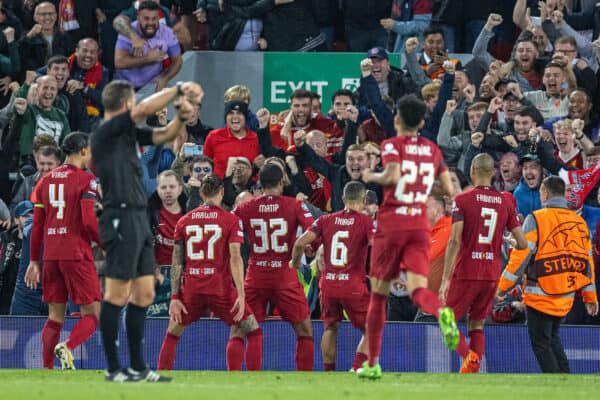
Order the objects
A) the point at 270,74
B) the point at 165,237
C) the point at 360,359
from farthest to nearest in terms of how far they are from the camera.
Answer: the point at 270,74
the point at 165,237
the point at 360,359

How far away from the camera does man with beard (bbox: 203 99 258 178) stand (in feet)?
52.9

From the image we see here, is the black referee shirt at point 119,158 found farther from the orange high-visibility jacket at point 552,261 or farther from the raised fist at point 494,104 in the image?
the raised fist at point 494,104

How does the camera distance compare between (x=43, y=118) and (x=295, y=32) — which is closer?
(x=43, y=118)

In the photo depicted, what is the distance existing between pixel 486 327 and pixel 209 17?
7.49 meters

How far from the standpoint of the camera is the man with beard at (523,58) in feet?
56.4

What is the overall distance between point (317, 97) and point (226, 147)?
1512mm

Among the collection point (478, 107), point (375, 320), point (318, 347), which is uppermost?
point (478, 107)

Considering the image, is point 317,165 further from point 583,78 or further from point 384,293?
point 384,293

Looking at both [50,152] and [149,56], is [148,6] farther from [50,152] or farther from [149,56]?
[50,152]

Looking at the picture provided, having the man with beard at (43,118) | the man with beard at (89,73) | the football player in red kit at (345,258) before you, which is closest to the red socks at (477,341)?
the football player in red kit at (345,258)

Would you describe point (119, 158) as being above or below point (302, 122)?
below

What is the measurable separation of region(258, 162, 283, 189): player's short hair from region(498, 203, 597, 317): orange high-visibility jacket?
Answer: 2.56 m

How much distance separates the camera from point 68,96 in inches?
688

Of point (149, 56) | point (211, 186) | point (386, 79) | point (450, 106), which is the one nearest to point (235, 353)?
point (211, 186)
